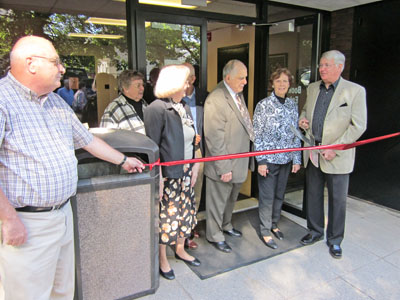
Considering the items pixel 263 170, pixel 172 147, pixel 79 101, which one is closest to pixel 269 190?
pixel 263 170

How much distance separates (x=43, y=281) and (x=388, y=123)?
446cm

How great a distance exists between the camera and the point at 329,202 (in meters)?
3.38

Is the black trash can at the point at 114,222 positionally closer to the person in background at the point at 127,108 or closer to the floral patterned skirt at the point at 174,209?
Answer: the floral patterned skirt at the point at 174,209

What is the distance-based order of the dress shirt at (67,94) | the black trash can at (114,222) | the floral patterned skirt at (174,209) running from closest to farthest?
the black trash can at (114,222) < the floral patterned skirt at (174,209) < the dress shirt at (67,94)

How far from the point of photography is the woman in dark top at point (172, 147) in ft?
8.48

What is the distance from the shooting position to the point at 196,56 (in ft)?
12.7

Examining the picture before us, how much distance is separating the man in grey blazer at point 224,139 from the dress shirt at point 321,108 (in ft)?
2.16

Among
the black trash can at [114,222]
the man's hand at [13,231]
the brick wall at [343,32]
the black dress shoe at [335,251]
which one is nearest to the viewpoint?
the man's hand at [13,231]

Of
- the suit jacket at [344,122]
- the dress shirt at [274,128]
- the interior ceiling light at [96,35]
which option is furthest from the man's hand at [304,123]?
the interior ceiling light at [96,35]

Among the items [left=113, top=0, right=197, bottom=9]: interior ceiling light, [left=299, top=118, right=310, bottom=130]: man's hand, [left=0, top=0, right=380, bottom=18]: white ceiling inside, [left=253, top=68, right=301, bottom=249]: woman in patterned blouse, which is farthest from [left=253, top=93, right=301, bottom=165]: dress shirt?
[left=0, top=0, right=380, bottom=18]: white ceiling inside

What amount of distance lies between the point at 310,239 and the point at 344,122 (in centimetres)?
129

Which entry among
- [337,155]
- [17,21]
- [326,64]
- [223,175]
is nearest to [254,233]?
[223,175]

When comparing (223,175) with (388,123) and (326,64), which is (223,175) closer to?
(326,64)

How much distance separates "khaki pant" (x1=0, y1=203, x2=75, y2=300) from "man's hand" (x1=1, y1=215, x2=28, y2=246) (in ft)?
0.21
